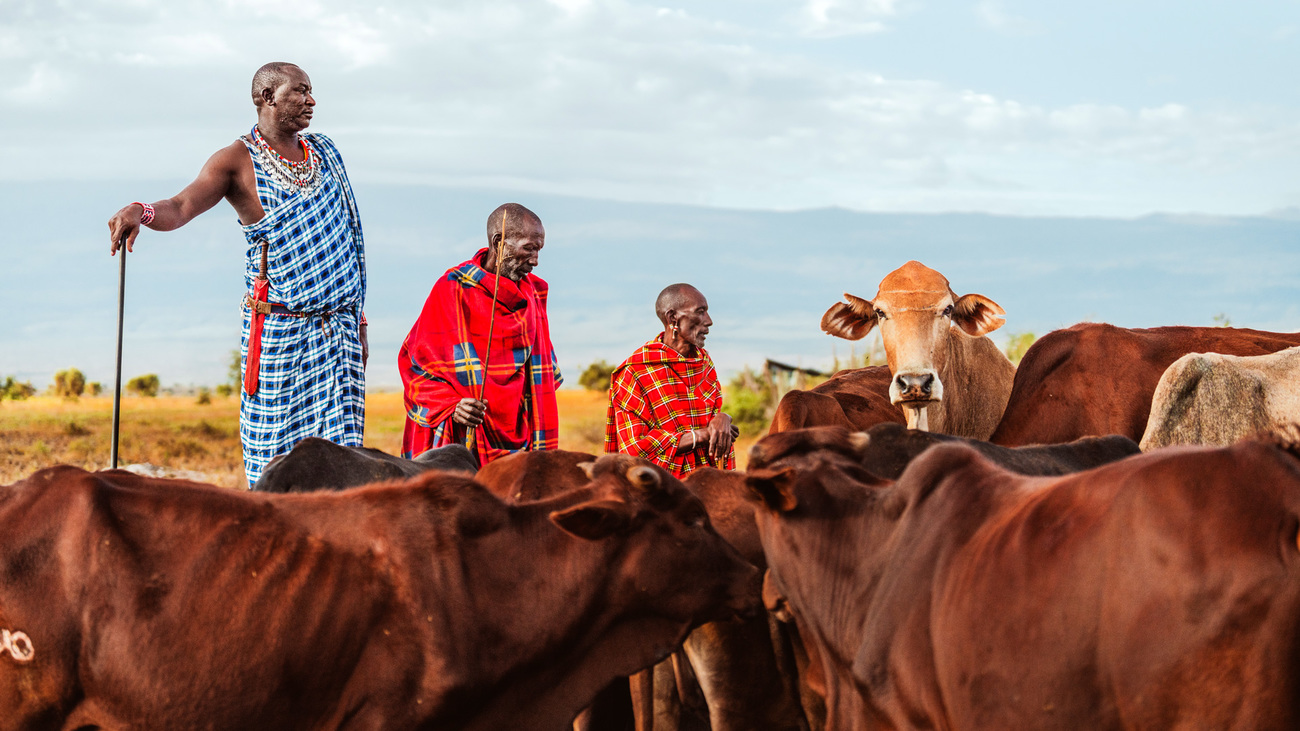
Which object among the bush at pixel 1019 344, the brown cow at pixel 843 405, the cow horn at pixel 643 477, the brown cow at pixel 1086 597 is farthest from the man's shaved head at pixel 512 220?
the bush at pixel 1019 344

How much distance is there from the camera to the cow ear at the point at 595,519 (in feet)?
13.2

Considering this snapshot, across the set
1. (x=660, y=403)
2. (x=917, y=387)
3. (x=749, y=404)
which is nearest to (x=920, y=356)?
(x=917, y=387)

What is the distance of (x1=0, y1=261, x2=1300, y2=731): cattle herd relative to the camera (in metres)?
2.82

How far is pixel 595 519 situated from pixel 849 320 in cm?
433

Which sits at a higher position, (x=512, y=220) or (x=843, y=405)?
(x=512, y=220)

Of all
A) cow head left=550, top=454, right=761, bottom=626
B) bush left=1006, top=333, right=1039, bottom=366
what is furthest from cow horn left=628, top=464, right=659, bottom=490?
bush left=1006, top=333, right=1039, bottom=366

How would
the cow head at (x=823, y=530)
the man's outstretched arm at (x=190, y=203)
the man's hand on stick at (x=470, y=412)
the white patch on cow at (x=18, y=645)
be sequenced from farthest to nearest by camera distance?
the man's hand on stick at (x=470, y=412) → the man's outstretched arm at (x=190, y=203) → the cow head at (x=823, y=530) → the white patch on cow at (x=18, y=645)

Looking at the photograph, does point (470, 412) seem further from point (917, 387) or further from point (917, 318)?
point (917, 318)

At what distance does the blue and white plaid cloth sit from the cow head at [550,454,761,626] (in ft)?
8.57

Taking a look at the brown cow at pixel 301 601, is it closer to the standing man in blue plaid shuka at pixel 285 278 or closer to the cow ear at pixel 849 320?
the standing man in blue plaid shuka at pixel 285 278

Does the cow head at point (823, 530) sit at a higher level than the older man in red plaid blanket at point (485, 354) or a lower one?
lower

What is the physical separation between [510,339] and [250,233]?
1.36 m

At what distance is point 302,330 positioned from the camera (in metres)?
6.44

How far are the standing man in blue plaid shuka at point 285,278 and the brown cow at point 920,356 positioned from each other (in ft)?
8.73
